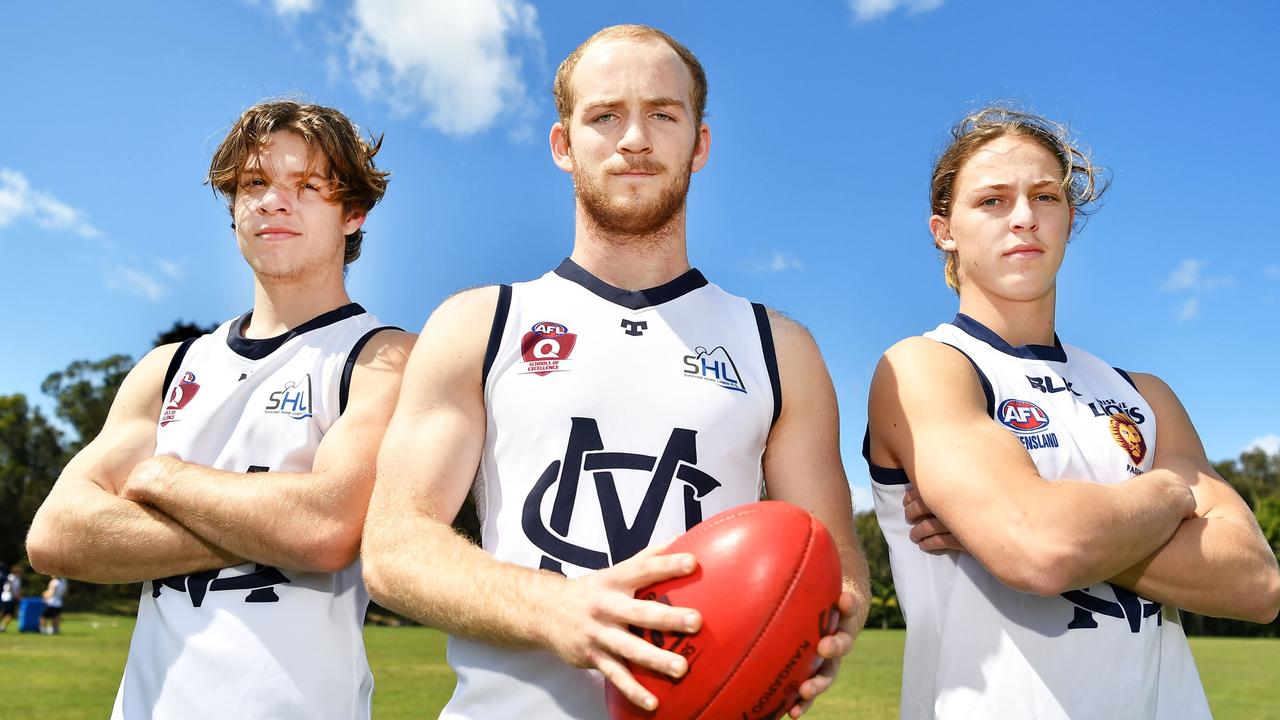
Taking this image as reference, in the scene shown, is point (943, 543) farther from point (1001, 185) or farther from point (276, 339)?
point (276, 339)

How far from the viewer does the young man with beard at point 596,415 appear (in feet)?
9.07

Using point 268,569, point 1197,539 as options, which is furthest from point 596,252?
point 1197,539

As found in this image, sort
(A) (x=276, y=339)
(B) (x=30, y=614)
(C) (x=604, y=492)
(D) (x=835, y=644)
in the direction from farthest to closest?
1. (B) (x=30, y=614)
2. (A) (x=276, y=339)
3. (C) (x=604, y=492)
4. (D) (x=835, y=644)

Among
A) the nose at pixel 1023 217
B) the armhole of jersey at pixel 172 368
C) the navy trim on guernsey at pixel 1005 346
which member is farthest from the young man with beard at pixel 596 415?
the armhole of jersey at pixel 172 368

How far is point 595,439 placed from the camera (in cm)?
296

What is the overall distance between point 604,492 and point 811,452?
70 centimetres

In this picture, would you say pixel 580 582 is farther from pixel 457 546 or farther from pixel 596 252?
pixel 596 252

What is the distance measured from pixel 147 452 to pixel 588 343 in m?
1.98

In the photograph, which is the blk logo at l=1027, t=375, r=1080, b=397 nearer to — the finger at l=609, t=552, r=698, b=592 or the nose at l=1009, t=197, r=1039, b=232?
the nose at l=1009, t=197, r=1039, b=232

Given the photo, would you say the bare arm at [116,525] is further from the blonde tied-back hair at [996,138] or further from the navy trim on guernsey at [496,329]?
the blonde tied-back hair at [996,138]

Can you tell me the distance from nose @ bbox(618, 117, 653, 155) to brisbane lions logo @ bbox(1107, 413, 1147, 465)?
2.03 metres

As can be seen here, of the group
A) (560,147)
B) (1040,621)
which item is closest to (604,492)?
(560,147)

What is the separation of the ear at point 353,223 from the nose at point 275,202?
11.0 inches

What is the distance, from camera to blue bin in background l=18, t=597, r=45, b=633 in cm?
2905
